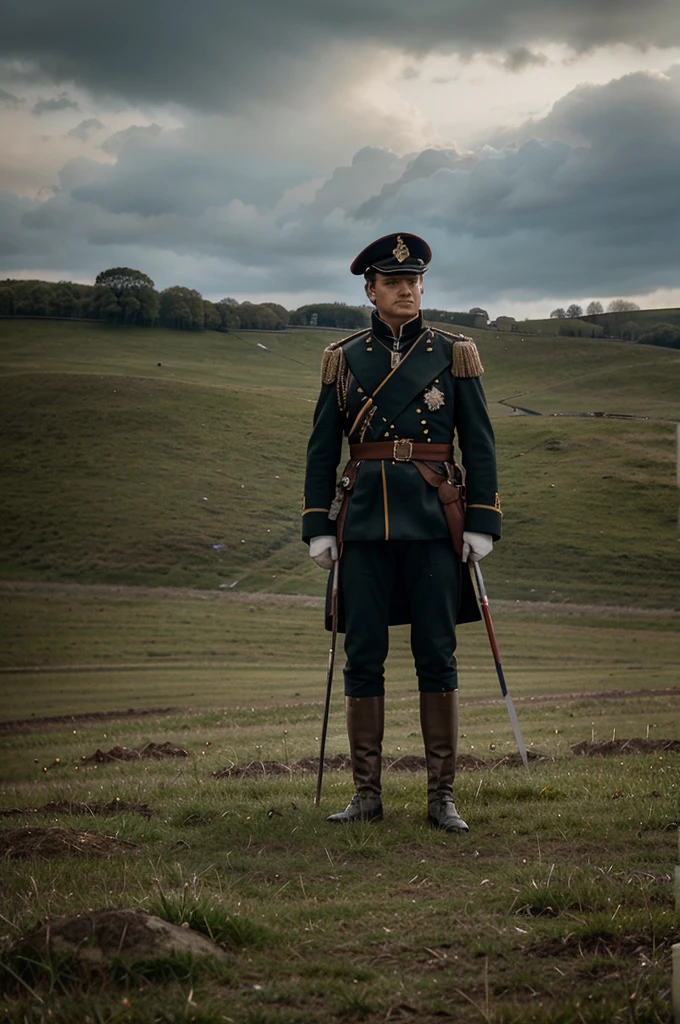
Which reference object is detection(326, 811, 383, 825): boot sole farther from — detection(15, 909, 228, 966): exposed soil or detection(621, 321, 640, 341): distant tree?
detection(621, 321, 640, 341): distant tree

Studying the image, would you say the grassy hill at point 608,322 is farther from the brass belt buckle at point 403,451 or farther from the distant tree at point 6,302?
the brass belt buckle at point 403,451

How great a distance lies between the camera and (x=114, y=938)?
370 centimetres

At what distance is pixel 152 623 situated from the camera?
32.6 metres

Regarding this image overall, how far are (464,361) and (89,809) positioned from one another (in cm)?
370

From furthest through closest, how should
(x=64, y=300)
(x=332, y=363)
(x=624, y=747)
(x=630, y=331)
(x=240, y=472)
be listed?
(x=630, y=331)
(x=64, y=300)
(x=240, y=472)
(x=624, y=747)
(x=332, y=363)

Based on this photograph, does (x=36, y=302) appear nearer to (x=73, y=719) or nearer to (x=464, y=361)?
(x=73, y=719)

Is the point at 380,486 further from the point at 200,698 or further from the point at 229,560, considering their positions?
the point at 229,560

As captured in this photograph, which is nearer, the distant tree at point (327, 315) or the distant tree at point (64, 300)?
the distant tree at point (64, 300)

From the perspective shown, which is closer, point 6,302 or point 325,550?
point 325,550

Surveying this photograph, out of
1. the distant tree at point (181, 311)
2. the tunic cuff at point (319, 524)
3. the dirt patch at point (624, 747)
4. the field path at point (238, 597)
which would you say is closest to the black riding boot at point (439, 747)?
the tunic cuff at point (319, 524)

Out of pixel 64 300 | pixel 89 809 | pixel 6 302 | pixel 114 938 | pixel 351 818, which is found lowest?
pixel 89 809

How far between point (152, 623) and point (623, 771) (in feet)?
83.8

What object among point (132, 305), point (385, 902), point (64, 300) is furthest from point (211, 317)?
point (385, 902)

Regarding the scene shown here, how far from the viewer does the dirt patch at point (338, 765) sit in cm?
879
